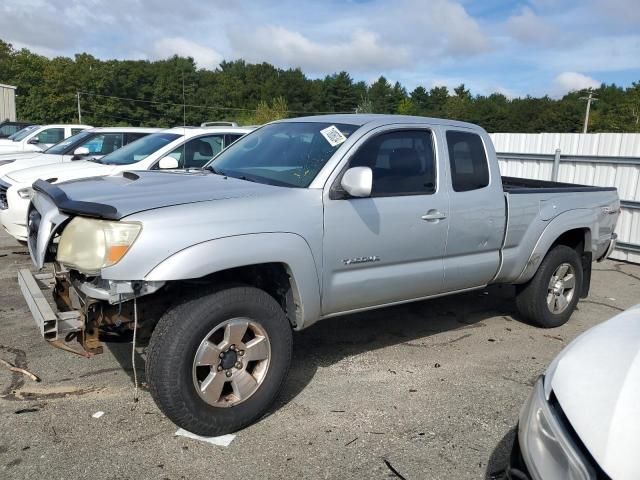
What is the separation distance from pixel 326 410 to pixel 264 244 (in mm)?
1207

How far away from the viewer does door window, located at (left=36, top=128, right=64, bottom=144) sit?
16406 millimetres

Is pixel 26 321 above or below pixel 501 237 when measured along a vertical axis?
below

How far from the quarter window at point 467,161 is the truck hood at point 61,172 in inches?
199

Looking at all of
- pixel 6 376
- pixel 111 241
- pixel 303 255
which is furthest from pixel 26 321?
pixel 303 255

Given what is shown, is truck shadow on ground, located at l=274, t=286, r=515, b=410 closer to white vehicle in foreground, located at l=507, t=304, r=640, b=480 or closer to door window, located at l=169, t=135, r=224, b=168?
white vehicle in foreground, located at l=507, t=304, r=640, b=480

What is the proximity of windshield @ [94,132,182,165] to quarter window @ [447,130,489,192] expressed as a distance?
4.87 meters

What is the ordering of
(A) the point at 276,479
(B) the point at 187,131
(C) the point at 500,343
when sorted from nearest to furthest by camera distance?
(A) the point at 276,479, (C) the point at 500,343, (B) the point at 187,131

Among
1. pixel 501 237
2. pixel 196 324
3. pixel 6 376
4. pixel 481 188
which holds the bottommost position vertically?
pixel 6 376

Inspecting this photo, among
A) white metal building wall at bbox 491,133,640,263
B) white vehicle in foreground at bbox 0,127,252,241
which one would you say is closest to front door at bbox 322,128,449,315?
white vehicle in foreground at bbox 0,127,252,241

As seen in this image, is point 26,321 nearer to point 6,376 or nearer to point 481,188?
point 6,376

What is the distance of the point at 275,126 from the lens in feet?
15.7

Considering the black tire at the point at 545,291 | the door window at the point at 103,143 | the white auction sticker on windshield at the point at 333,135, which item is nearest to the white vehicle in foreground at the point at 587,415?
the white auction sticker on windshield at the point at 333,135

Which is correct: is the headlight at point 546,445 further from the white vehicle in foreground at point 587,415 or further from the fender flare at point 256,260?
the fender flare at point 256,260

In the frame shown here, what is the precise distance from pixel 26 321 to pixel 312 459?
131 inches
